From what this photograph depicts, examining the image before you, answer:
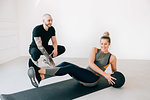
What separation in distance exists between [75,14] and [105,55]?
2.72m

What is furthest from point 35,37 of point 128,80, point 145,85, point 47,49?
point 145,85

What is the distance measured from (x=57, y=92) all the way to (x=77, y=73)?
36cm

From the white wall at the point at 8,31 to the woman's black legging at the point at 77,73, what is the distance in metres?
2.45

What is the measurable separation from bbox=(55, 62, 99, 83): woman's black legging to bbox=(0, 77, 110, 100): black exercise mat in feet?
0.47

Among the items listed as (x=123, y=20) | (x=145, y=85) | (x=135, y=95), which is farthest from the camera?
(x=123, y=20)

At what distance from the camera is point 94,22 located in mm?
4867

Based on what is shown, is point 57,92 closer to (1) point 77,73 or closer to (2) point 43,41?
(1) point 77,73

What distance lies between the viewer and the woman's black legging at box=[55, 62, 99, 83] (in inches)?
83.7

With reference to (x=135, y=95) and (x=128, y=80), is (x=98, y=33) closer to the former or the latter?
(x=128, y=80)

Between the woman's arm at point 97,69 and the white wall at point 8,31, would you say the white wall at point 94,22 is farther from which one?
the woman's arm at point 97,69

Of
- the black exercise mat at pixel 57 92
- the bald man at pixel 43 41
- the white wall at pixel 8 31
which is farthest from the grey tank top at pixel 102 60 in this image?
the white wall at pixel 8 31

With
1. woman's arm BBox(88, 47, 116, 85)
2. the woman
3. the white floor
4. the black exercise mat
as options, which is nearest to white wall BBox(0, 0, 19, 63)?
the white floor

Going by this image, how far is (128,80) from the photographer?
2.85 meters

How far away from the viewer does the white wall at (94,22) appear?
475cm
